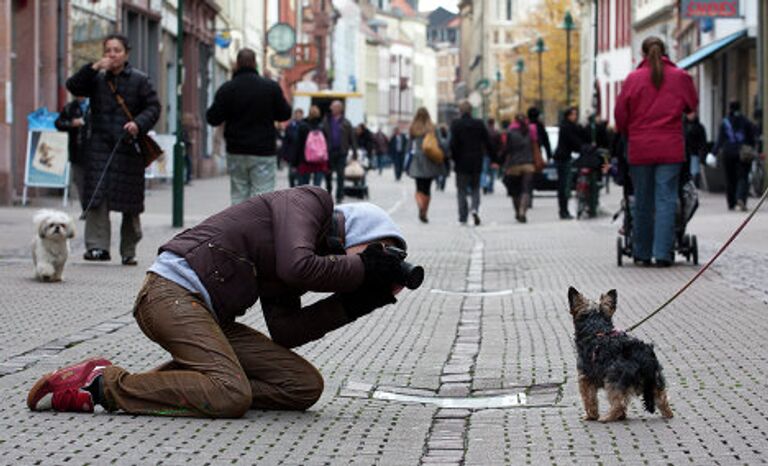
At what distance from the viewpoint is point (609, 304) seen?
7707 mm

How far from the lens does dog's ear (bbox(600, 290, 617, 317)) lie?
7680 millimetres

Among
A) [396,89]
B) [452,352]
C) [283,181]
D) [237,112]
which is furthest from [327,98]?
[396,89]

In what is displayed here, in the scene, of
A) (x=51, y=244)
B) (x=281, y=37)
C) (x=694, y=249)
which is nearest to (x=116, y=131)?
(x=51, y=244)

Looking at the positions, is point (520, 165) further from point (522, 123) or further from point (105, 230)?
point (105, 230)

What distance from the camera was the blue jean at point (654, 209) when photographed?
1666cm

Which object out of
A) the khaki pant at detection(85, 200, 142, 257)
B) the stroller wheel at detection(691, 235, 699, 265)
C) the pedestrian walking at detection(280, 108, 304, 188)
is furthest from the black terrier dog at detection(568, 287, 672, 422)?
the pedestrian walking at detection(280, 108, 304, 188)

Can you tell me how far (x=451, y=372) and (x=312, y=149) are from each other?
2126 cm

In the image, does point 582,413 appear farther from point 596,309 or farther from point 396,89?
point 396,89

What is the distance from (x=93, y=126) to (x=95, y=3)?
2096 cm

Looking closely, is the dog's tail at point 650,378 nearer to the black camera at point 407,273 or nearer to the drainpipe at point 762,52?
the black camera at point 407,273

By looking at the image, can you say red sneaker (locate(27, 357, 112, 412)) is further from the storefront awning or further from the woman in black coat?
the storefront awning

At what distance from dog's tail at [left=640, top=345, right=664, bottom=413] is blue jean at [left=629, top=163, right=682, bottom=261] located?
9290 millimetres

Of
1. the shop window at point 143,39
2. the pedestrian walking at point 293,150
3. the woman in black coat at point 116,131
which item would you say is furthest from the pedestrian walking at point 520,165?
the woman in black coat at point 116,131

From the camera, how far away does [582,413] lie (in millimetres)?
7930
